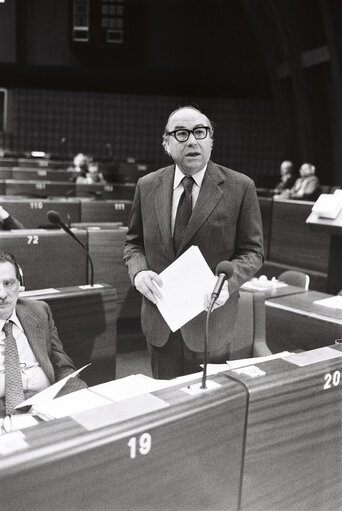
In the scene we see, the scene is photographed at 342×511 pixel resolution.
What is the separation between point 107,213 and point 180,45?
871 cm

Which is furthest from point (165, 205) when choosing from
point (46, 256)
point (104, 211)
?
point (104, 211)

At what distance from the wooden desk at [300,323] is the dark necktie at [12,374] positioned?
137 centimetres

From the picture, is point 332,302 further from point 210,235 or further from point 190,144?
point 190,144

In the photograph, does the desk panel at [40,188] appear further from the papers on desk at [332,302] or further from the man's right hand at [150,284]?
the man's right hand at [150,284]

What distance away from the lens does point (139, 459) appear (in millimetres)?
1085

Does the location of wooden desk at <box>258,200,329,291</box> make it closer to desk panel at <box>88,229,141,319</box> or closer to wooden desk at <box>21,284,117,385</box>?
desk panel at <box>88,229,141,319</box>

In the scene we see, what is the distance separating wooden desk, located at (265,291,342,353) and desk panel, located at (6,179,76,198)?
190 inches

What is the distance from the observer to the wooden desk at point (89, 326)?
9.70ft

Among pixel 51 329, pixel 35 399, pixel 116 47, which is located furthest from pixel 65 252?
pixel 116 47

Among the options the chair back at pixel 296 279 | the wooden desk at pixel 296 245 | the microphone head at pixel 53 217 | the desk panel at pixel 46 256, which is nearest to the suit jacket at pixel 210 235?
the microphone head at pixel 53 217

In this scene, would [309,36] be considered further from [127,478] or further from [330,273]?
[127,478]

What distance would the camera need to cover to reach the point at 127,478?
107cm

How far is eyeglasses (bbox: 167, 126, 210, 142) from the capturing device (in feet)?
5.95

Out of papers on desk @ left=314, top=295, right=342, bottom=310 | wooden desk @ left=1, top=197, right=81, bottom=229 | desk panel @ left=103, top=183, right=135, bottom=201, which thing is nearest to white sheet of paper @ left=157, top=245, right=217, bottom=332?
papers on desk @ left=314, top=295, right=342, bottom=310
